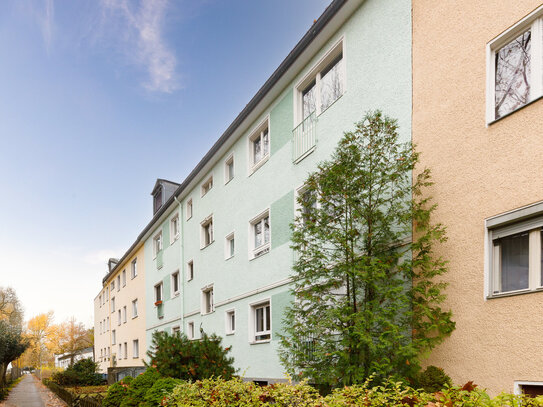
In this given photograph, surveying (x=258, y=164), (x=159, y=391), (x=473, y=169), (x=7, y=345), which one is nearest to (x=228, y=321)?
(x=258, y=164)

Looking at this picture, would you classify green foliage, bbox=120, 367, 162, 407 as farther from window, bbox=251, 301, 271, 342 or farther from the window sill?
the window sill

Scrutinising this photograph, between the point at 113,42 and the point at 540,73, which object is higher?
the point at 113,42

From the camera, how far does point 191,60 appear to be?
57.0 feet

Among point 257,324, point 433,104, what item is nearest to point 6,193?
point 257,324

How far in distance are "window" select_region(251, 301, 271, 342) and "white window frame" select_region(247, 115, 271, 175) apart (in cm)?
401

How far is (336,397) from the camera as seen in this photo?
449 centimetres

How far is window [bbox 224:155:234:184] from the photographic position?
15.7m

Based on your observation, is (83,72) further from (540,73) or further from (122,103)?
(540,73)

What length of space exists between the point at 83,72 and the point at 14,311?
4782cm

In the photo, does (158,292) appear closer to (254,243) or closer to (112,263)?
(254,243)

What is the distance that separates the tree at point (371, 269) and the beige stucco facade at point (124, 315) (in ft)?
64.4

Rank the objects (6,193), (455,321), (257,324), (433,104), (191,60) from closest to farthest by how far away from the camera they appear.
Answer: (455,321)
(433,104)
(257,324)
(191,60)
(6,193)

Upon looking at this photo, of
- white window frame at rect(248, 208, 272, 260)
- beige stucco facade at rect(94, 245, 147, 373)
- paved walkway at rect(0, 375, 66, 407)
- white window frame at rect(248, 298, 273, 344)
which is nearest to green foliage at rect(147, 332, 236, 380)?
white window frame at rect(248, 298, 273, 344)

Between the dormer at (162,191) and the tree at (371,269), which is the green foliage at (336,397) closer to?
the tree at (371,269)
